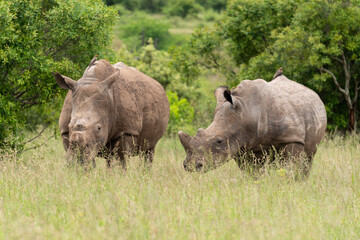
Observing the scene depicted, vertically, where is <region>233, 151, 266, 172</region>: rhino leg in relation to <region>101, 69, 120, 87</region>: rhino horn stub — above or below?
below

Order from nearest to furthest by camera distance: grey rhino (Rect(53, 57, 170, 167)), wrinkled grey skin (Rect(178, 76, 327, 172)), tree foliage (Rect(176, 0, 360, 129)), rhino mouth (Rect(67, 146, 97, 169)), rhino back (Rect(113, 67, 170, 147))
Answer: rhino mouth (Rect(67, 146, 97, 169)) < grey rhino (Rect(53, 57, 170, 167)) < wrinkled grey skin (Rect(178, 76, 327, 172)) < rhino back (Rect(113, 67, 170, 147)) < tree foliage (Rect(176, 0, 360, 129))

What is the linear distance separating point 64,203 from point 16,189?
60.0 inches

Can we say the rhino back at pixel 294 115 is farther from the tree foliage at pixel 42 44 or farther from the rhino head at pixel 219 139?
the tree foliage at pixel 42 44

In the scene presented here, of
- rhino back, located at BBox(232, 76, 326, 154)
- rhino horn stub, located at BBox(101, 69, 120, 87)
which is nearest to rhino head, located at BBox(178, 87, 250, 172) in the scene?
rhino back, located at BBox(232, 76, 326, 154)

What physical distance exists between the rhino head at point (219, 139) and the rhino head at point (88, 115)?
1.17 metres

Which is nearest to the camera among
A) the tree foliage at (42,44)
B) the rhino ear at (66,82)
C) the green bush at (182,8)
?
the rhino ear at (66,82)

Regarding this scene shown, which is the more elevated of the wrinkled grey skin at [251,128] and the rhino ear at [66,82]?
the rhino ear at [66,82]

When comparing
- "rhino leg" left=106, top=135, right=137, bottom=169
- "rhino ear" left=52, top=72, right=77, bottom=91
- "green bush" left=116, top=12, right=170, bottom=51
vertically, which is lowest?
"green bush" left=116, top=12, right=170, bottom=51

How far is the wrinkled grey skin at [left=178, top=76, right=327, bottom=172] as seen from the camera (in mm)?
8367

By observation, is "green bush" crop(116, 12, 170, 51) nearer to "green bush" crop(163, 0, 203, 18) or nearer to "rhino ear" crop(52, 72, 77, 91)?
"green bush" crop(163, 0, 203, 18)

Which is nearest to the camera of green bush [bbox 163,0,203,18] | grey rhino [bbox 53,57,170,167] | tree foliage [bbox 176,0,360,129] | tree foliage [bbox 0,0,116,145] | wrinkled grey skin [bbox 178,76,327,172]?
grey rhino [bbox 53,57,170,167]

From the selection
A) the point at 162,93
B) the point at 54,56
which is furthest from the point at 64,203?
the point at 54,56

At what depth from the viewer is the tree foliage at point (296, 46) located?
15570 mm

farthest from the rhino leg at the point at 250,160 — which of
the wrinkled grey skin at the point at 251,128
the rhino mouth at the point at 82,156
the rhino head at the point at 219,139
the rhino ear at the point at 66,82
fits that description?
the rhino ear at the point at 66,82
